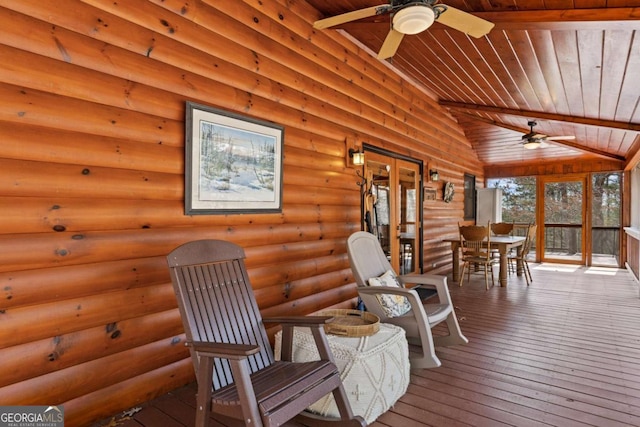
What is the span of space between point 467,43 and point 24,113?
378cm

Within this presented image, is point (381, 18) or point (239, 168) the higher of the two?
point (381, 18)

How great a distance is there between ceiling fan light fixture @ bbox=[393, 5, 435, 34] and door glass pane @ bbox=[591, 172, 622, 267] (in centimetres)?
828

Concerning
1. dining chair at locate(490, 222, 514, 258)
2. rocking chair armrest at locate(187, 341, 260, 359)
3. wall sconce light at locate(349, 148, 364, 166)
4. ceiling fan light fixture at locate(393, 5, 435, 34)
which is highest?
ceiling fan light fixture at locate(393, 5, 435, 34)

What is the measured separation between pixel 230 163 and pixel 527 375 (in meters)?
2.80

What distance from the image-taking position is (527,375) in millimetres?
2807

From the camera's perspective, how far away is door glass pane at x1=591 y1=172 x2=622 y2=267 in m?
8.20

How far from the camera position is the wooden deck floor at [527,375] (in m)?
2.22

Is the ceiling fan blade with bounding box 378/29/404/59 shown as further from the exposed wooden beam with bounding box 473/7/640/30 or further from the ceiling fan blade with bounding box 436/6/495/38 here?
the exposed wooden beam with bounding box 473/7/640/30

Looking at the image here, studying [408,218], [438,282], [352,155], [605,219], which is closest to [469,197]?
[605,219]

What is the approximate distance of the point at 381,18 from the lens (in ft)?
12.0

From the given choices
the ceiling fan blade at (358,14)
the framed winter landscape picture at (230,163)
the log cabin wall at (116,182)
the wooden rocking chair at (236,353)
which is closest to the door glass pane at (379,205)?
the log cabin wall at (116,182)

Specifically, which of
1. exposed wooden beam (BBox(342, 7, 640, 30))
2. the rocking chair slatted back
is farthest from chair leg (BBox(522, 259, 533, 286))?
the rocking chair slatted back

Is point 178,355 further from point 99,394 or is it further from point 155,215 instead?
point 155,215

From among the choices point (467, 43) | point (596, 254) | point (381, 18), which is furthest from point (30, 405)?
point (596, 254)
